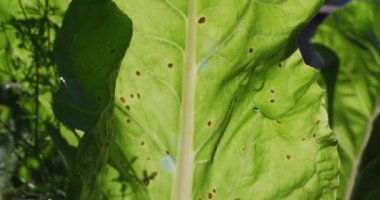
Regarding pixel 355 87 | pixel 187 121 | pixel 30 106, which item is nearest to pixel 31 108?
pixel 30 106

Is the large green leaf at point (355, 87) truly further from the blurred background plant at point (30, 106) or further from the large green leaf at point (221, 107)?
the blurred background plant at point (30, 106)

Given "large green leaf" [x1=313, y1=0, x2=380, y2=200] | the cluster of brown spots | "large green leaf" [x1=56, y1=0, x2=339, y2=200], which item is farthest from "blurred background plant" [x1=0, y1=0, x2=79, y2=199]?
"large green leaf" [x1=313, y1=0, x2=380, y2=200]

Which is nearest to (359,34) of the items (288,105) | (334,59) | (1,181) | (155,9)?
(334,59)

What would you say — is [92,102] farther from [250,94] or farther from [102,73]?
[250,94]

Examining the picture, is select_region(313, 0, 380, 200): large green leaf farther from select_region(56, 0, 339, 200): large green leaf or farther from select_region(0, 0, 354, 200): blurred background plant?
select_region(56, 0, 339, 200): large green leaf

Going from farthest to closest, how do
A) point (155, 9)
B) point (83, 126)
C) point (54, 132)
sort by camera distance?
point (54, 132), point (83, 126), point (155, 9)

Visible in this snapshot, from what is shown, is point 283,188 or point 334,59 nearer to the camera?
point 283,188

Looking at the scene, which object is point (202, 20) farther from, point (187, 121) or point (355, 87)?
point (355, 87)
